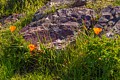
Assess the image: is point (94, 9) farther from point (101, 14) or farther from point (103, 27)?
point (103, 27)

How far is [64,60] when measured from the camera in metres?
4.14

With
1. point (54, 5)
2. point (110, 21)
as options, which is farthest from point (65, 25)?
point (54, 5)

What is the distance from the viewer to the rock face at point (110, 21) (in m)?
4.29

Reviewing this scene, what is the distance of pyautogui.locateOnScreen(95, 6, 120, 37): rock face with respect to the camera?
4.29 meters

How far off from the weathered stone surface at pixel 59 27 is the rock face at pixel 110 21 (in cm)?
16

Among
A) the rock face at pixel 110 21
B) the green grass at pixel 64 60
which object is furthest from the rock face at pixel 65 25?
the green grass at pixel 64 60

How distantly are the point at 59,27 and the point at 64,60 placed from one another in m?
0.72

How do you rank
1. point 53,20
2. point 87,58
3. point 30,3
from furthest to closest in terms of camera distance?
point 30,3 → point 53,20 → point 87,58

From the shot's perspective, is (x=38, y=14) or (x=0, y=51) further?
(x=38, y=14)

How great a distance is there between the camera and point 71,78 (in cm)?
392

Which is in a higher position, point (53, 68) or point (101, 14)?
point (101, 14)

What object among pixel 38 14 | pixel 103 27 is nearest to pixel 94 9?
pixel 103 27

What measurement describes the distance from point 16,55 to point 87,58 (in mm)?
1020

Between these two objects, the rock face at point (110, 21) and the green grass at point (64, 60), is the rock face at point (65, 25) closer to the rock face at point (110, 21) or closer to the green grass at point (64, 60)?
the rock face at point (110, 21)
